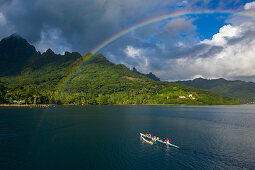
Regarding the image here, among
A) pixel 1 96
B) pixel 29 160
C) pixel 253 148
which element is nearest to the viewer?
pixel 29 160

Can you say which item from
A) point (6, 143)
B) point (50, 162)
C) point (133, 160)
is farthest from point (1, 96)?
point (133, 160)

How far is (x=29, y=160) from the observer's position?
3866 centimetres

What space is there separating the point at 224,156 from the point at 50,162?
154ft

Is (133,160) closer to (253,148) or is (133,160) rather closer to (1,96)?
(253,148)

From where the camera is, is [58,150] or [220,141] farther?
[220,141]

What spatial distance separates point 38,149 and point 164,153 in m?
38.2

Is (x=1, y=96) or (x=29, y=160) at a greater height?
(x=1, y=96)

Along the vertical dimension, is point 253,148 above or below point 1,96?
below

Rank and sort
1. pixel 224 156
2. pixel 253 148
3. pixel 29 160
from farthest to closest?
1. pixel 253 148
2. pixel 224 156
3. pixel 29 160

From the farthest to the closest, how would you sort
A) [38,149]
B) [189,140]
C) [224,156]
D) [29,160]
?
[189,140], [38,149], [224,156], [29,160]

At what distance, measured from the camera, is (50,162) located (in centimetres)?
3778

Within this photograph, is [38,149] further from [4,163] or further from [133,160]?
[133,160]

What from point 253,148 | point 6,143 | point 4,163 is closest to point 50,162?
point 4,163

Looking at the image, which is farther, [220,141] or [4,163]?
[220,141]
